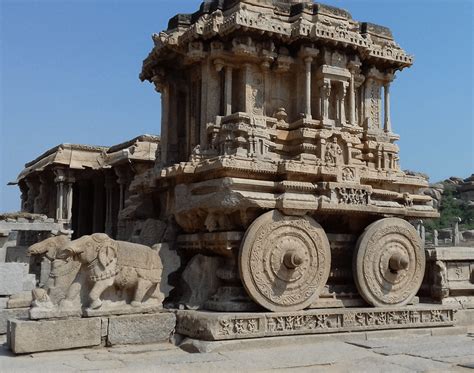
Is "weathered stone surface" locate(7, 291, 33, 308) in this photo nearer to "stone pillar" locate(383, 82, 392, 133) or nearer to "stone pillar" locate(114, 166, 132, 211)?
"stone pillar" locate(383, 82, 392, 133)

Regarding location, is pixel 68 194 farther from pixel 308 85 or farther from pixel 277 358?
pixel 277 358

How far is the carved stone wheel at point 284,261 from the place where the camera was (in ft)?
27.6

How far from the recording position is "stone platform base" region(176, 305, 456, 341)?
784cm

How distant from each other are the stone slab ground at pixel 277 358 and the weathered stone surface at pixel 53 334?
0.11 metres

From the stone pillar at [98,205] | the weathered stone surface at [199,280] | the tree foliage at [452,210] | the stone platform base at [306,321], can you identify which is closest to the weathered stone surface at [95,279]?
the stone platform base at [306,321]

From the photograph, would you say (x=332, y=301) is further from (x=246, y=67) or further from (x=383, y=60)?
(x=383, y=60)

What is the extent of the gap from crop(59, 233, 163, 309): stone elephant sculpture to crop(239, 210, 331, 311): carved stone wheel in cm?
134

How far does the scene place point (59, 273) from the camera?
7.70m

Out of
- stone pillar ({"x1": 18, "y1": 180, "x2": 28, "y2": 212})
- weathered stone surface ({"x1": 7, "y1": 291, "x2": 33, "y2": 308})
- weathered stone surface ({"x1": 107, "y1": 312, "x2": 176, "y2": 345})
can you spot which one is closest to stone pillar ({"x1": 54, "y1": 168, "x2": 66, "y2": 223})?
stone pillar ({"x1": 18, "y1": 180, "x2": 28, "y2": 212})

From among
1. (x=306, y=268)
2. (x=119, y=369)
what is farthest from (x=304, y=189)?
(x=119, y=369)

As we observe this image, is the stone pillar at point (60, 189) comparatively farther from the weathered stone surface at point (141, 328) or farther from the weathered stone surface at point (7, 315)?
the weathered stone surface at point (141, 328)

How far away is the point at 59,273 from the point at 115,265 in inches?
29.3

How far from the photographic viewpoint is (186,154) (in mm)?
11773

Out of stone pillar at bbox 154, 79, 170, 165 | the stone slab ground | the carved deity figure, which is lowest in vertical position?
the stone slab ground
